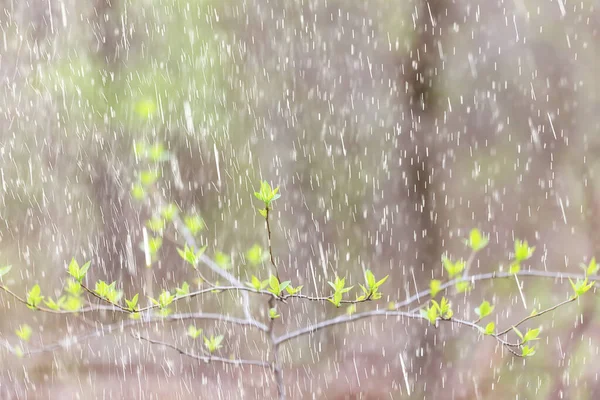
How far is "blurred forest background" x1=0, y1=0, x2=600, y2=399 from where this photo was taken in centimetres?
199

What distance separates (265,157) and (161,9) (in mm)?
711

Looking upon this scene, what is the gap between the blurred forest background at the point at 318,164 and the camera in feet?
6.54

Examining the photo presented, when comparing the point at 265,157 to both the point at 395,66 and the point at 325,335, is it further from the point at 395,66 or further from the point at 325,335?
the point at 325,335

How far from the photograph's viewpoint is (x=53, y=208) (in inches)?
87.5

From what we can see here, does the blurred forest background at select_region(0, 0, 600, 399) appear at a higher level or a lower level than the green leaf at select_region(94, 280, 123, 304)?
higher

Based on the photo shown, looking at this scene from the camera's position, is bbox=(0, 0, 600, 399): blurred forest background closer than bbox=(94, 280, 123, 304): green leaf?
No

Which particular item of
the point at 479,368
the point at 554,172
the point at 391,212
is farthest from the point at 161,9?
the point at 479,368

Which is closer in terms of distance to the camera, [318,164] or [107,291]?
[107,291]

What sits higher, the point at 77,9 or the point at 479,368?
the point at 77,9

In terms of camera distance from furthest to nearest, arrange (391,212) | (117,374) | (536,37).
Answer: (117,374) < (391,212) < (536,37)

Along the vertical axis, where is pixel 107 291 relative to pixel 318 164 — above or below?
below

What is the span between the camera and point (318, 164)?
2.11 metres

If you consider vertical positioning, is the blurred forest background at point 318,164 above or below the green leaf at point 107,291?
above

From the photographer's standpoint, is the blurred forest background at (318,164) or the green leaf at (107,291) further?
the blurred forest background at (318,164)
